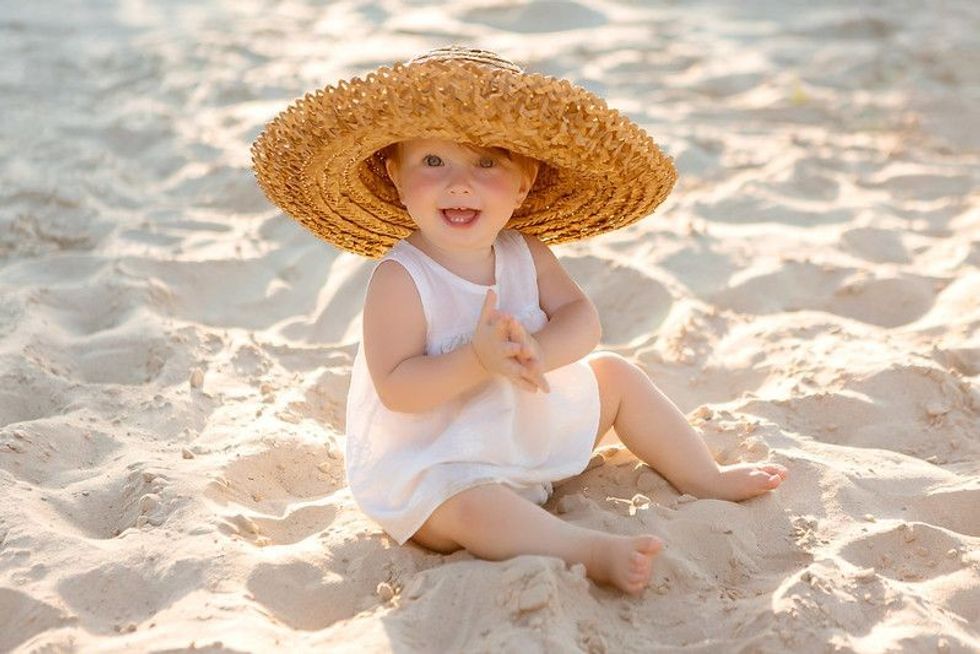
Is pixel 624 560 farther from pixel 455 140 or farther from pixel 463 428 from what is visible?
pixel 455 140

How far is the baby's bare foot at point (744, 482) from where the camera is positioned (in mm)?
2660

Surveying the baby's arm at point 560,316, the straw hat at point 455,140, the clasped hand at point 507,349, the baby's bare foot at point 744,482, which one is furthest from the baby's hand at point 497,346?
the baby's bare foot at point 744,482

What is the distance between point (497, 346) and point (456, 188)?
1.24ft

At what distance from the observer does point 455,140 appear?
2.46 metres

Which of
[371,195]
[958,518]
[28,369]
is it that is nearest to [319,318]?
[28,369]

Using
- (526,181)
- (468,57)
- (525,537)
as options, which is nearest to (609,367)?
(526,181)

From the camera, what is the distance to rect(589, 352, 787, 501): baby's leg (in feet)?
8.83

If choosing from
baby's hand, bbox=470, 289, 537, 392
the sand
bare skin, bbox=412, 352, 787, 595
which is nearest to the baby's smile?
baby's hand, bbox=470, 289, 537, 392

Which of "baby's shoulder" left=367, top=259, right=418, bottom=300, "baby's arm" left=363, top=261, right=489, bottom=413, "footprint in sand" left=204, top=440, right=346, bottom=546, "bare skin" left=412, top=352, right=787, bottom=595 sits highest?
"baby's shoulder" left=367, top=259, right=418, bottom=300

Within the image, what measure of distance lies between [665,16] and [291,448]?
5146mm

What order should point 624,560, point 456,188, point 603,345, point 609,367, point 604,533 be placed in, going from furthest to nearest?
point 603,345, point 609,367, point 456,188, point 604,533, point 624,560

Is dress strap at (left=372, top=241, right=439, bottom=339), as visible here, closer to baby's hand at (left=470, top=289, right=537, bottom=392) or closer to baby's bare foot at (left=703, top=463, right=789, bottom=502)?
baby's hand at (left=470, top=289, right=537, bottom=392)

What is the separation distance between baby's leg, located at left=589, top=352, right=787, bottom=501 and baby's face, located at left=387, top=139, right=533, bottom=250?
484 mm

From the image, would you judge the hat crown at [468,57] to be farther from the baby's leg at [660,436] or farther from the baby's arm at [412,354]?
the baby's leg at [660,436]
